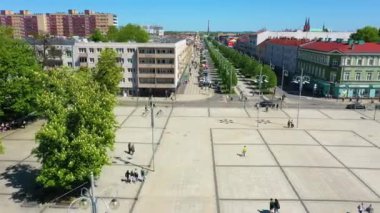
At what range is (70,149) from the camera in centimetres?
2762

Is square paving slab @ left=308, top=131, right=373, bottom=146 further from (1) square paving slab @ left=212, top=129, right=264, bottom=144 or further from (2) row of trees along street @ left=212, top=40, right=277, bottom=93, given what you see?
(2) row of trees along street @ left=212, top=40, right=277, bottom=93

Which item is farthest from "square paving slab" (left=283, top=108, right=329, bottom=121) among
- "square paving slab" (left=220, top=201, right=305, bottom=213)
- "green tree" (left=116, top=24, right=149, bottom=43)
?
"green tree" (left=116, top=24, right=149, bottom=43)

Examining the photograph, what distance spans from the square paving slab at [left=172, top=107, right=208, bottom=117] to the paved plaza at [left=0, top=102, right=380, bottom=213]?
319 cm

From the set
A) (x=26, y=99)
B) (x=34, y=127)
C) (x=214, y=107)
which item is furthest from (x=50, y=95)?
(x=214, y=107)

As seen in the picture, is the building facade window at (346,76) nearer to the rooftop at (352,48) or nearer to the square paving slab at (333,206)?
the rooftop at (352,48)

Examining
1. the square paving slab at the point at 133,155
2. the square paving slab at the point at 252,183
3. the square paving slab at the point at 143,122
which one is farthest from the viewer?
the square paving slab at the point at 143,122

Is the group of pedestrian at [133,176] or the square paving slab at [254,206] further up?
the group of pedestrian at [133,176]

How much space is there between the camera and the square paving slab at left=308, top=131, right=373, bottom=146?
47534 millimetres

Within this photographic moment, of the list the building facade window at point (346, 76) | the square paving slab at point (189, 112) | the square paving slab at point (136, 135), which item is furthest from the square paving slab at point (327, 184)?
the building facade window at point (346, 76)

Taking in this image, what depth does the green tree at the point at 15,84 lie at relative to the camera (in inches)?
1919

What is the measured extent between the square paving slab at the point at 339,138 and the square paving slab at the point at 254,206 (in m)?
19.9

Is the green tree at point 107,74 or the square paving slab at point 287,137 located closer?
the square paving slab at point 287,137

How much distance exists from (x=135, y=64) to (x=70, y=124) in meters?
53.1

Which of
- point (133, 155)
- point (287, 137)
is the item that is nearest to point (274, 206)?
point (133, 155)
